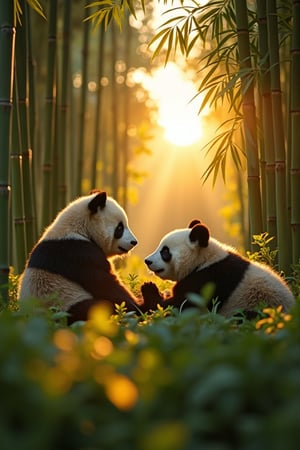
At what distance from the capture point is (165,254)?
159 inches

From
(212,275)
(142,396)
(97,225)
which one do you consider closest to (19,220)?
(97,225)

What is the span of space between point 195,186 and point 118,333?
24.4 m

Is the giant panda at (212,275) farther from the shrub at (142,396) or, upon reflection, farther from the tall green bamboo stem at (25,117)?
the shrub at (142,396)

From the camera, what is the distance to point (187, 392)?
140cm

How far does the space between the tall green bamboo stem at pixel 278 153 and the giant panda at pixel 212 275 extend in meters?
0.41

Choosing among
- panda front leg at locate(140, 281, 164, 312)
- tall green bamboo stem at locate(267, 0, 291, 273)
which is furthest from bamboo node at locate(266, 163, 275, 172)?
panda front leg at locate(140, 281, 164, 312)

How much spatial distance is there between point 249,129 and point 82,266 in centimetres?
140

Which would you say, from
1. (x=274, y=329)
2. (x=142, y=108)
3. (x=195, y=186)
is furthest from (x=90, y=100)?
(x=274, y=329)

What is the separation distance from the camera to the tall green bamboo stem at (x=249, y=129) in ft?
14.3

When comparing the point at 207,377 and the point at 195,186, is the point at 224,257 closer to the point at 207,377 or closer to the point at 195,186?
the point at 207,377

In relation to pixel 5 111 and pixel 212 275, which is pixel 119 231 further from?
pixel 5 111

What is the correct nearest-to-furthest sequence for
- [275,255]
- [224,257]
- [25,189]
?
[224,257]
[275,255]
[25,189]


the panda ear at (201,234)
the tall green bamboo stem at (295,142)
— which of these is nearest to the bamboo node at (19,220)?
the panda ear at (201,234)

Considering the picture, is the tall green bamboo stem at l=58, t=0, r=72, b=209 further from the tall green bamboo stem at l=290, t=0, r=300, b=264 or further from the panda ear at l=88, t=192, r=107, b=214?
the panda ear at l=88, t=192, r=107, b=214
